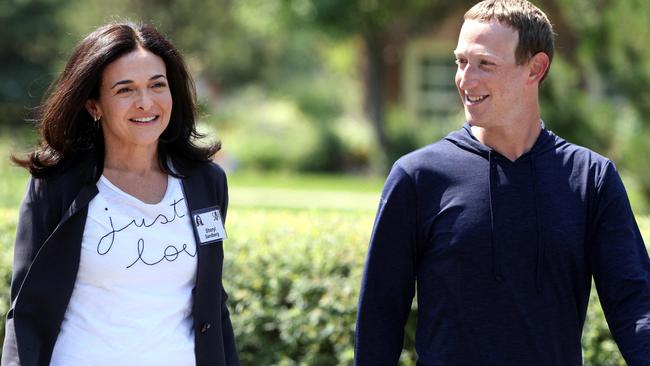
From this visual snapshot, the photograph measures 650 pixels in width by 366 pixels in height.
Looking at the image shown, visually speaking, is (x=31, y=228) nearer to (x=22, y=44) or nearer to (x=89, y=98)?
(x=89, y=98)

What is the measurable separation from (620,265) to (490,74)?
67 centimetres

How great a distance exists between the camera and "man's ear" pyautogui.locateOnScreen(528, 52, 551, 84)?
294 cm

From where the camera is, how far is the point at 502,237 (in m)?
2.82

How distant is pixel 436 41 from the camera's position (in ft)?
82.3

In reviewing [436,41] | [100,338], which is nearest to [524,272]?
[100,338]

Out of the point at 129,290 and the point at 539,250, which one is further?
the point at 129,290

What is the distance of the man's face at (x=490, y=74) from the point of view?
2.88 m

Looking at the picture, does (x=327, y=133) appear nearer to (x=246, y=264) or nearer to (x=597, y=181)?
(x=246, y=264)

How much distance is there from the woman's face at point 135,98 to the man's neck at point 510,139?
3.35 feet

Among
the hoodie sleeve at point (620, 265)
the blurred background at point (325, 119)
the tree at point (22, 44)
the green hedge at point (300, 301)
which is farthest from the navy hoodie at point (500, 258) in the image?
the tree at point (22, 44)

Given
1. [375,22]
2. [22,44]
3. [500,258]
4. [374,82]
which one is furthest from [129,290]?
[22,44]

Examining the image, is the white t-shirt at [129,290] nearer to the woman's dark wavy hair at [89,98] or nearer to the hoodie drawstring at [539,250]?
the woman's dark wavy hair at [89,98]

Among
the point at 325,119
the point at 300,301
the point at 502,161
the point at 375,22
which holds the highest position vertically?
the point at 375,22

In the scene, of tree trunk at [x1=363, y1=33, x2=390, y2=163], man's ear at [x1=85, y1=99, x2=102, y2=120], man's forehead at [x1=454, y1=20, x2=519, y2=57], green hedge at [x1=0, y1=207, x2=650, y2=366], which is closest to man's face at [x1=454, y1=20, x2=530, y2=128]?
man's forehead at [x1=454, y1=20, x2=519, y2=57]
